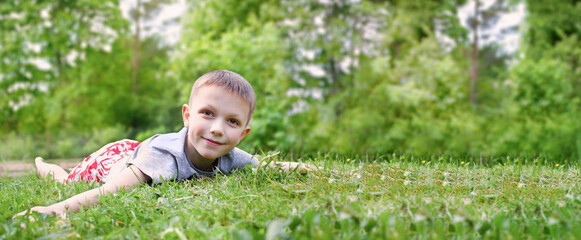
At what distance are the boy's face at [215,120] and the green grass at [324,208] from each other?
21cm

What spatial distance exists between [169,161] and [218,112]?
0.46 m

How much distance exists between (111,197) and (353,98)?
33.1 ft

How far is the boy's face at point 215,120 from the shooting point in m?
2.66

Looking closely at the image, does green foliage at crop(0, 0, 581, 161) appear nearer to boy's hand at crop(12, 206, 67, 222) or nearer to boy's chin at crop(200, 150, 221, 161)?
boy's chin at crop(200, 150, 221, 161)

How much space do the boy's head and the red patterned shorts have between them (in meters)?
0.97

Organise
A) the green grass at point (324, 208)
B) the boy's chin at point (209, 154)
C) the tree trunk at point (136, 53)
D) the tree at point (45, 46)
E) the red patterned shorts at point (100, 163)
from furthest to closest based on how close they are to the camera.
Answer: the tree trunk at point (136, 53) → the tree at point (45, 46) → the red patterned shorts at point (100, 163) → the boy's chin at point (209, 154) → the green grass at point (324, 208)

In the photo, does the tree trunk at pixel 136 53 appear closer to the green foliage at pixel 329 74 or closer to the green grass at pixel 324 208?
the green foliage at pixel 329 74

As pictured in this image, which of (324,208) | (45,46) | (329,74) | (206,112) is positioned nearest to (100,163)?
(206,112)

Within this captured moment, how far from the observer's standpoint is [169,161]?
109 inches

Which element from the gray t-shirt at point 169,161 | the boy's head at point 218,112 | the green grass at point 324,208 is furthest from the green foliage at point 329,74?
the green grass at point 324,208

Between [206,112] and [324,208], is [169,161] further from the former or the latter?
[324,208]

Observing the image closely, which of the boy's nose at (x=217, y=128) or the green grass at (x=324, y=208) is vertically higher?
the boy's nose at (x=217, y=128)

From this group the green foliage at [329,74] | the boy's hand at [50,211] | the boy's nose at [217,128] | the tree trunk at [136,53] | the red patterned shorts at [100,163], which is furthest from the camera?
the tree trunk at [136,53]

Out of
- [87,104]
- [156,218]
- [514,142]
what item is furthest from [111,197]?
[87,104]
